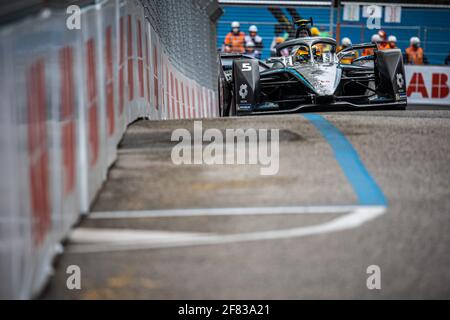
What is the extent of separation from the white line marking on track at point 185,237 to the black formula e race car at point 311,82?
7428 mm

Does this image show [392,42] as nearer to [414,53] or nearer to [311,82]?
[414,53]

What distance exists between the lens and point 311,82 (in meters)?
12.1

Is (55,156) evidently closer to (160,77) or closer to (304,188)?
(304,188)

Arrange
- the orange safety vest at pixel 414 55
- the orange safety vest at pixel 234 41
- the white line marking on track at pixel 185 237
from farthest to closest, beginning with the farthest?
the orange safety vest at pixel 234 41
the orange safety vest at pixel 414 55
the white line marking on track at pixel 185 237

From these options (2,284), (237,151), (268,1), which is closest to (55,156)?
(2,284)

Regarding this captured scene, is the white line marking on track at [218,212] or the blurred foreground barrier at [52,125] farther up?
the blurred foreground barrier at [52,125]

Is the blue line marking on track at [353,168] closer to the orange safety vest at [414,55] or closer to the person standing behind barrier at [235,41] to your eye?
the orange safety vest at [414,55]

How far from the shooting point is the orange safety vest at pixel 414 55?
85.2 ft

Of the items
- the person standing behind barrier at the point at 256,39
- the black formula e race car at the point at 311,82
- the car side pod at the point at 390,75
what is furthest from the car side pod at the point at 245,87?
the person standing behind barrier at the point at 256,39

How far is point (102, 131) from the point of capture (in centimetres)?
580

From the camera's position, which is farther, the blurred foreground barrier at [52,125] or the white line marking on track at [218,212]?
the white line marking on track at [218,212]

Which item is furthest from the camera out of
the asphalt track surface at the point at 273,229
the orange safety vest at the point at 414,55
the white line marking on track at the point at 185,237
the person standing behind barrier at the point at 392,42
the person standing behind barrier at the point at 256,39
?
the person standing behind barrier at the point at 256,39

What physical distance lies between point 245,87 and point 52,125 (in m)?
7.83

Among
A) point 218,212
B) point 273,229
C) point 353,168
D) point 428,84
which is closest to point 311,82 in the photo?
point 353,168
